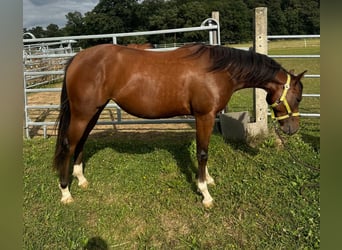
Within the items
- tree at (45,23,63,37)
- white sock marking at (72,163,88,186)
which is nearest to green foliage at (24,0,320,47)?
tree at (45,23,63,37)

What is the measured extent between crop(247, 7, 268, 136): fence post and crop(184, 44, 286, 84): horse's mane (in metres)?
1.31

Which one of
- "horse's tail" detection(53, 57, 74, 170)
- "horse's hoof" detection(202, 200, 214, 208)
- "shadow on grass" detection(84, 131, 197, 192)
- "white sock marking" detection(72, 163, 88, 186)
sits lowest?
"horse's hoof" detection(202, 200, 214, 208)

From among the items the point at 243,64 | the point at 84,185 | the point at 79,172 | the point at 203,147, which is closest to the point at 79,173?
the point at 79,172

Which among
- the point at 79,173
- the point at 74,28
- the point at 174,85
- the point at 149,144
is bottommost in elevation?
the point at 79,173

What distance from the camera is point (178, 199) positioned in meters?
3.29

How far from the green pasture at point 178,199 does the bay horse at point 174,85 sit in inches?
11.6

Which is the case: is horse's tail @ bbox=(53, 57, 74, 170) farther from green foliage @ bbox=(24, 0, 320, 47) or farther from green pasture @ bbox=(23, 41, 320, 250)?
green foliage @ bbox=(24, 0, 320, 47)

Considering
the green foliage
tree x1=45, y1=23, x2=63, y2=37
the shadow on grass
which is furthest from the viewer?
tree x1=45, y1=23, x2=63, y2=37

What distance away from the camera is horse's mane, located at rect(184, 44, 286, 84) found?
3.26 metres

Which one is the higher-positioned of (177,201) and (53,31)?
(53,31)

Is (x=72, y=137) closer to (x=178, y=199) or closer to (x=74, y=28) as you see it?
(x=178, y=199)

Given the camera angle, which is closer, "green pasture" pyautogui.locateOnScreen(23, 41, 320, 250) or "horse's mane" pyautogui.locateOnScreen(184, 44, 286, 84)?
"green pasture" pyautogui.locateOnScreen(23, 41, 320, 250)

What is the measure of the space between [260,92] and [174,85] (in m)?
1.93

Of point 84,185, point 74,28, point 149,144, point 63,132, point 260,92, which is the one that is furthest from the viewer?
point 74,28
